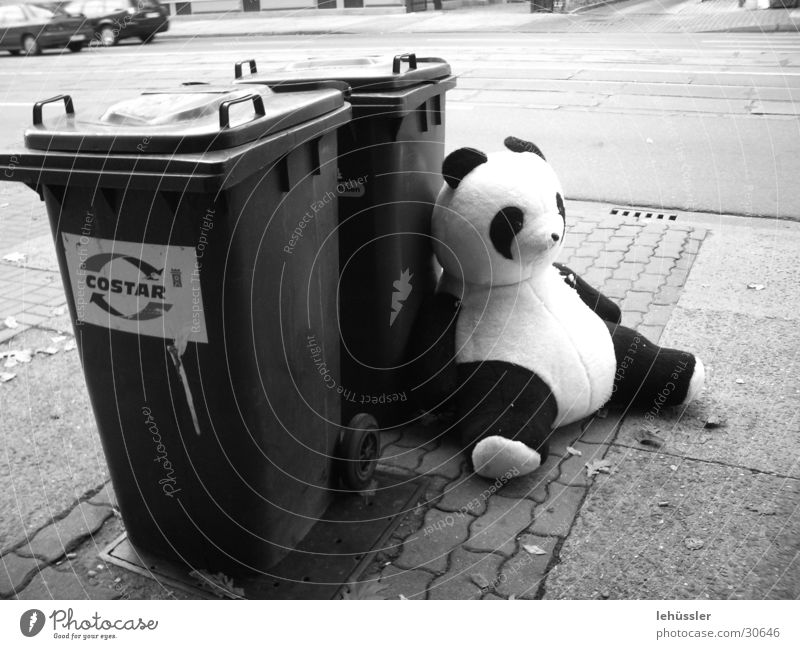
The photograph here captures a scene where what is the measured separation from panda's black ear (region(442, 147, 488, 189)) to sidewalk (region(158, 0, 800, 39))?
10.3m

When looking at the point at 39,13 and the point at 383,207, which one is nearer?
the point at 383,207

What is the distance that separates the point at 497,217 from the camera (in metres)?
2.90

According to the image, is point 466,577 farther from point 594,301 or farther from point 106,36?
point 106,36

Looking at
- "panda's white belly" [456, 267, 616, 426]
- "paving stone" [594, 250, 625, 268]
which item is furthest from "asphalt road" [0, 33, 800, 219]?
"panda's white belly" [456, 267, 616, 426]

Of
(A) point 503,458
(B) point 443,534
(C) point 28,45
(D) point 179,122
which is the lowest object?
(B) point 443,534

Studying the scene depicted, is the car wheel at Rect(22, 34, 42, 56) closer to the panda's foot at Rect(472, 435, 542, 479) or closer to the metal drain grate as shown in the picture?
the metal drain grate

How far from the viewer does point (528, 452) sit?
274 cm

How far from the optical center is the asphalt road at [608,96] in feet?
21.0

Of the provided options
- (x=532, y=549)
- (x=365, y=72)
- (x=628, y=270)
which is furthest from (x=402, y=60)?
(x=628, y=270)

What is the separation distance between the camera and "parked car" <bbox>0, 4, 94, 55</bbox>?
56.1 feet

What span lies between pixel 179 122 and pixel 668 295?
3182 mm
